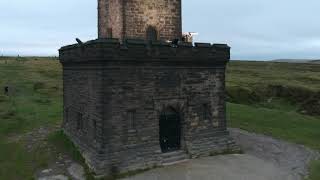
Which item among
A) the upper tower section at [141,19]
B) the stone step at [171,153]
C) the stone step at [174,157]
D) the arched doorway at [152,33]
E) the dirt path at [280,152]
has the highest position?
the upper tower section at [141,19]

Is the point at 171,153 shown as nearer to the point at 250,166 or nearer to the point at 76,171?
the point at 250,166

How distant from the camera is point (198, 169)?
61.6ft

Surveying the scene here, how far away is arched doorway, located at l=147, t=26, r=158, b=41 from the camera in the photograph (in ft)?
70.5

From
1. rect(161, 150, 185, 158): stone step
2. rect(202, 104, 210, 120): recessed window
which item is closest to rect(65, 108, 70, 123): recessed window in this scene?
rect(161, 150, 185, 158): stone step

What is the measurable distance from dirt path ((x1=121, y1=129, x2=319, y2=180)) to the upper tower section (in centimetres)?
708

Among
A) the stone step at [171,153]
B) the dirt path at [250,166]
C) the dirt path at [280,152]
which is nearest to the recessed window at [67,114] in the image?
the stone step at [171,153]

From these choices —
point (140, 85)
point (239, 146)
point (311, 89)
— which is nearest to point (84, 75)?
point (140, 85)

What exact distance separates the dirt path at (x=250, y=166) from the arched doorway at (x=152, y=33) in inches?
265

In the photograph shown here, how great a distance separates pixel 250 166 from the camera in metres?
19.6

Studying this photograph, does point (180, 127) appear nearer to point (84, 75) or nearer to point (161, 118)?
point (161, 118)

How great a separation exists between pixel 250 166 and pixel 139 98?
6.30 metres

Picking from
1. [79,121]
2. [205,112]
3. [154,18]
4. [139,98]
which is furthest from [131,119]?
[154,18]

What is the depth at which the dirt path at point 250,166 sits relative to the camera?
18000mm

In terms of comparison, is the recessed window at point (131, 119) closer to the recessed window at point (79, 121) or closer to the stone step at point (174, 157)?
the stone step at point (174, 157)
